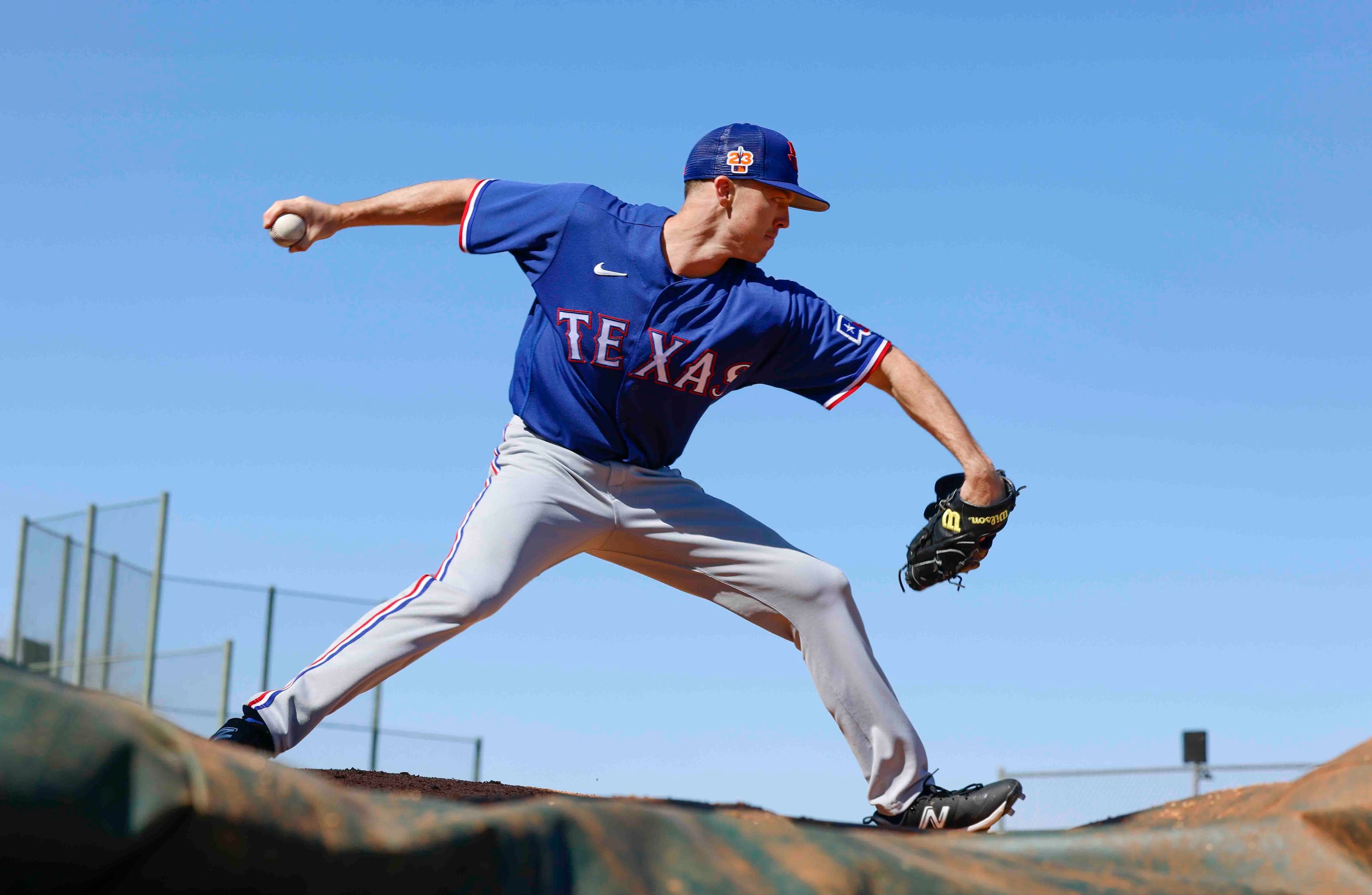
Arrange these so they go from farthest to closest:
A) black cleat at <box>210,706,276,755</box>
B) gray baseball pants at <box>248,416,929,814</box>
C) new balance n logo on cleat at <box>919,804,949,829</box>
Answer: new balance n logo on cleat at <box>919,804,949,829</box> → gray baseball pants at <box>248,416,929,814</box> → black cleat at <box>210,706,276,755</box>

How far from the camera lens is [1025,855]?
6.72 feet

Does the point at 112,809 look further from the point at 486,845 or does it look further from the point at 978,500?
the point at 978,500

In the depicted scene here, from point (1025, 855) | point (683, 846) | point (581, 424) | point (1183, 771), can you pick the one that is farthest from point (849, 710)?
point (1183, 771)

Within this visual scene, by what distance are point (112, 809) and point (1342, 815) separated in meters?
1.77

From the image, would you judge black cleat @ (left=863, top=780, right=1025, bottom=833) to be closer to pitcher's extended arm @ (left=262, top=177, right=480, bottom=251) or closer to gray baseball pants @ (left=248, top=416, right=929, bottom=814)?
gray baseball pants @ (left=248, top=416, right=929, bottom=814)

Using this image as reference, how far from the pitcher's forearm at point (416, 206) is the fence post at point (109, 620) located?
28.9ft

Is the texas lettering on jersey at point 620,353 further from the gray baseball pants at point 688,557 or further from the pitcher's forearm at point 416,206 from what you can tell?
the pitcher's forearm at point 416,206

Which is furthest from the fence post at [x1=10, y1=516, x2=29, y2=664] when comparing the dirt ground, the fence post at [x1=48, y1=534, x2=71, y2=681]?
the dirt ground

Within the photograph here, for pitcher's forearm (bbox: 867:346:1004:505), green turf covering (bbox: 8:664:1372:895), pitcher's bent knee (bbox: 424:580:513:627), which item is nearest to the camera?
green turf covering (bbox: 8:664:1372:895)

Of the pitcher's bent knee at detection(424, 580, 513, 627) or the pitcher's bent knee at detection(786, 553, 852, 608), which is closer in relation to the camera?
→ the pitcher's bent knee at detection(424, 580, 513, 627)

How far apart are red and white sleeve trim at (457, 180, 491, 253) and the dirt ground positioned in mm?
1771

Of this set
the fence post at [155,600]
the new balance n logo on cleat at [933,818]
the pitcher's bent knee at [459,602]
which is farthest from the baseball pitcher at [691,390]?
the fence post at [155,600]

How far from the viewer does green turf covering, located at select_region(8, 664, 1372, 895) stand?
134 centimetres

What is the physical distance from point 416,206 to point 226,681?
8748mm
